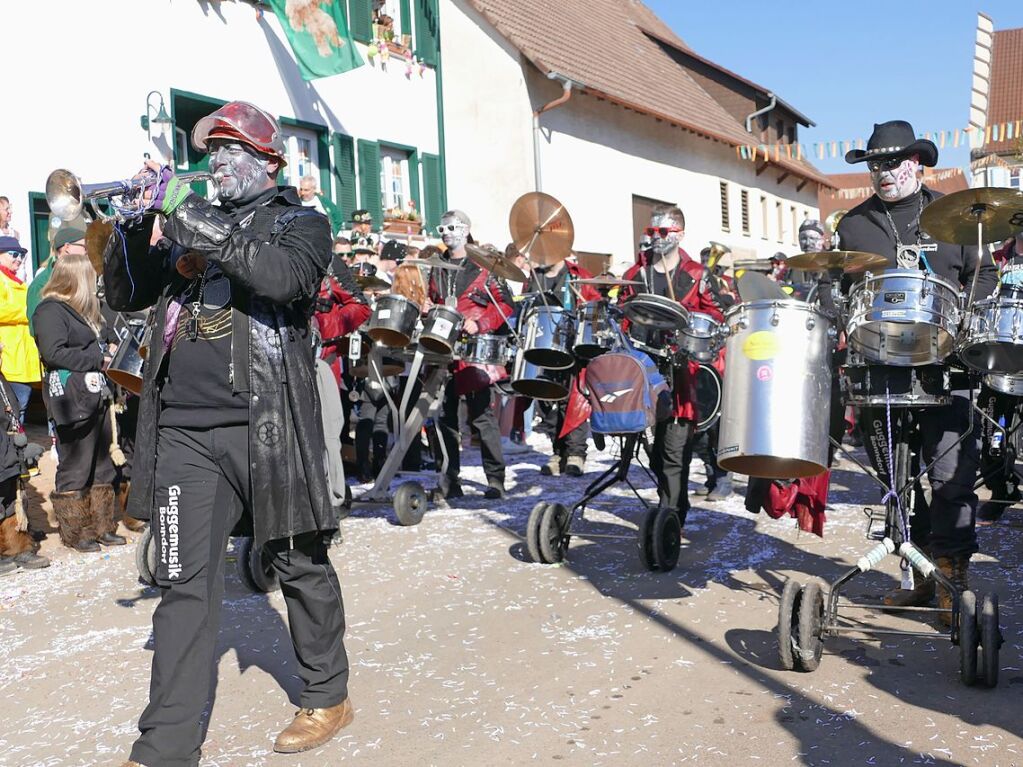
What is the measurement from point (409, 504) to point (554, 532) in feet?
5.99

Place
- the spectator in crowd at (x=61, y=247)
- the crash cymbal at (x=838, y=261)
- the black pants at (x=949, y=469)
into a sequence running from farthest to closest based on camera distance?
the spectator in crowd at (x=61, y=247), the black pants at (x=949, y=469), the crash cymbal at (x=838, y=261)

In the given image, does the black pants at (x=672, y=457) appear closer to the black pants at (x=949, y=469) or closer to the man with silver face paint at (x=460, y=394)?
the black pants at (x=949, y=469)

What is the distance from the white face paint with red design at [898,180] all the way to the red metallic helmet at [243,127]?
2.83 meters

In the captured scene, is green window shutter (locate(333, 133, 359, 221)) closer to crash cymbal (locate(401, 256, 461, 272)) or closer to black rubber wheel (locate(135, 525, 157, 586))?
crash cymbal (locate(401, 256, 461, 272))

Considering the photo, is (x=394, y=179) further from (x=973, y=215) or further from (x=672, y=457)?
(x=973, y=215)

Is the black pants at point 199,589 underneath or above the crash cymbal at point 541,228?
underneath

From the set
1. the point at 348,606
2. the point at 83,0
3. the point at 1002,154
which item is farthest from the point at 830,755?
the point at 1002,154

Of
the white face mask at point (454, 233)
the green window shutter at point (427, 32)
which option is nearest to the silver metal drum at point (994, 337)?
the white face mask at point (454, 233)

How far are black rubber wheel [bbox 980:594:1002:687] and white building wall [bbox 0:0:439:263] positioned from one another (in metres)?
10.8

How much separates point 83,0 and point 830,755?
1216cm

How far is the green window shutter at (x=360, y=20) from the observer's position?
17.8 meters

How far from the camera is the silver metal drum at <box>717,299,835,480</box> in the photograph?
485 cm

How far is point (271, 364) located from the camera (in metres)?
4.10

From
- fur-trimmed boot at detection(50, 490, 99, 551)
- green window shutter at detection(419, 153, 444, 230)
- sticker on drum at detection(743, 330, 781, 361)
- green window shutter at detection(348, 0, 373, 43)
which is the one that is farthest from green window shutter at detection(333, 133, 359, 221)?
sticker on drum at detection(743, 330, 781, 361)
